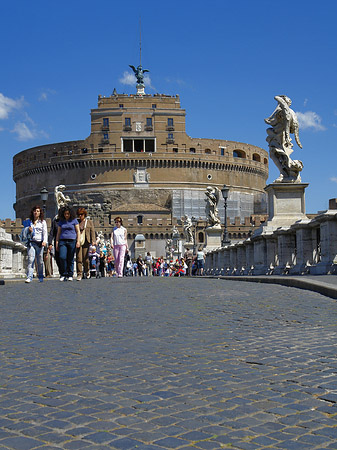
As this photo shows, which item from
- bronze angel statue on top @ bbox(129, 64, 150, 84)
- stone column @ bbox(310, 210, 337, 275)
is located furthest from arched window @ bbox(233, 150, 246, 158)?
stone column @ bbox(310, 210, 337, 275)

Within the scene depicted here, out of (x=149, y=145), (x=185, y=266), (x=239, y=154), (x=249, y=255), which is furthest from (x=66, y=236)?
(x=239, y=154)

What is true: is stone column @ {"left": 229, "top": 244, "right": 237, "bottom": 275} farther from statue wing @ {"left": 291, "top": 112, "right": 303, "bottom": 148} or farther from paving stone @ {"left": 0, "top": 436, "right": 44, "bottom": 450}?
paving stone @ {"left": 0, "top": 436, "right": 44, "bottom": 450}

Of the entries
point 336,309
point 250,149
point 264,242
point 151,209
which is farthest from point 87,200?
point 336,309

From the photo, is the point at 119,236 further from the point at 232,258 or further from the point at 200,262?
the point at 200,262

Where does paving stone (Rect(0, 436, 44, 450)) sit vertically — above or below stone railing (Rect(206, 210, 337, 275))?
below

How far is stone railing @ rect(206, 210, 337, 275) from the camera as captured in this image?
9375 millimetres

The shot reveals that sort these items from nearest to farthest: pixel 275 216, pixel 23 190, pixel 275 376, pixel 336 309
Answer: pixel 275 376 < pixel 336 309 < pixel 275 216 < pixel 23 190

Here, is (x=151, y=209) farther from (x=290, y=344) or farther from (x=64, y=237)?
(x=290, y=344)

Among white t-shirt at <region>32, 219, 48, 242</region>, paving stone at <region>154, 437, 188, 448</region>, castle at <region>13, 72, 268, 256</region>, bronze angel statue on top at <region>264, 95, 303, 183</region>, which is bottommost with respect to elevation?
paving stone at <region>154, 437, 188, 448</region>

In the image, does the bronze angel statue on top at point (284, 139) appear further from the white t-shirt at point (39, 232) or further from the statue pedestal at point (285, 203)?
the white t-shirt at point (39, 232)

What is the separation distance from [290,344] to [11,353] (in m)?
1.66

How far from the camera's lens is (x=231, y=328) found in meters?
4.96

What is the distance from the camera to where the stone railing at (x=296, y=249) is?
9375 mm

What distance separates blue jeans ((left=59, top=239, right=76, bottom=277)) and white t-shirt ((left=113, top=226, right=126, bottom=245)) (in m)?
1.90
